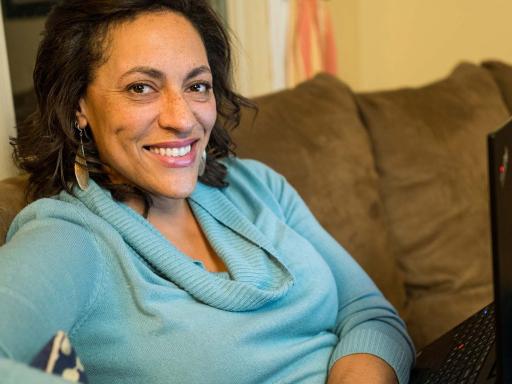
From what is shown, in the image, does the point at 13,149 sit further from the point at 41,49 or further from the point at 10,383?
the point at 10,383

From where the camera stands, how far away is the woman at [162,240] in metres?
1.22

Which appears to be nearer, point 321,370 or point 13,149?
point 321,370

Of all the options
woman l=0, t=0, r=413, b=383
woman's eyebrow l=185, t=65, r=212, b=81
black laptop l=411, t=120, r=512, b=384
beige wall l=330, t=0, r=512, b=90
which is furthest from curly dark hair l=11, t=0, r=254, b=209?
beige wall l=330, t=0, r=512, b=90

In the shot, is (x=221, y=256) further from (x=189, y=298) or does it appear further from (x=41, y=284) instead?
(x=41, y=284)

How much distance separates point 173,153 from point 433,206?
0.89 meters

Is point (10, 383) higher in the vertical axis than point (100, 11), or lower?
lower

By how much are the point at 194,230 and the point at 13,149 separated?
1.27 feet

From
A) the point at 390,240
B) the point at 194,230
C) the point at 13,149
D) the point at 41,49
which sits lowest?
the point at 390,240

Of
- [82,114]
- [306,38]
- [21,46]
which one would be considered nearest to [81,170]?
[82,114]

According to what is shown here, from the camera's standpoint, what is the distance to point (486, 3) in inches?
110

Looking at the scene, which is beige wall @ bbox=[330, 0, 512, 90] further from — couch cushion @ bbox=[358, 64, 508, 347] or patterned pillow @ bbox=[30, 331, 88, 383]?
patterned pillow @ bbox=[30, 331, 88, 383]

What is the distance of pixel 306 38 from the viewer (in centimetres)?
254

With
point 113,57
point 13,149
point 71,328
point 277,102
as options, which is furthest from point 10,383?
point 277,102

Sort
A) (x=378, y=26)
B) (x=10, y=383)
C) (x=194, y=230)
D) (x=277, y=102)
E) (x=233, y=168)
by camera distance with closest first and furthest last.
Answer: (x=10, y=383), (x=194, y=230), (x=233, y=168), (x=277, y=102), (x=378, y=26)
